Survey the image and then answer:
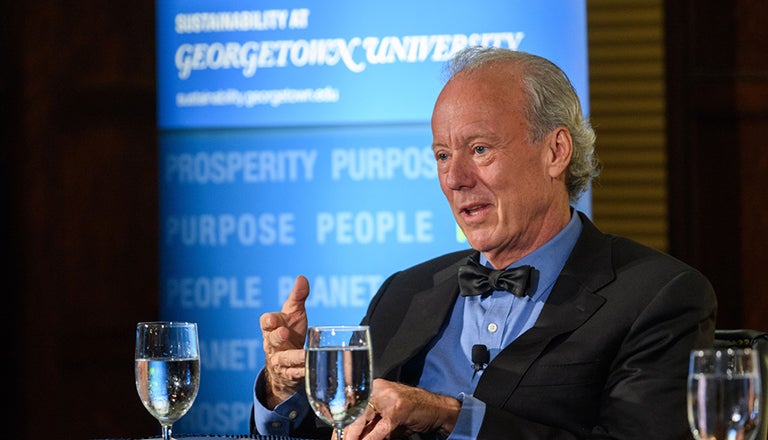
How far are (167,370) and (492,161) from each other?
103 cm

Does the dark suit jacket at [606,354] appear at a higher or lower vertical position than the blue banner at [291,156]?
lower

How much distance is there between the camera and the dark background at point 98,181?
15.3ft

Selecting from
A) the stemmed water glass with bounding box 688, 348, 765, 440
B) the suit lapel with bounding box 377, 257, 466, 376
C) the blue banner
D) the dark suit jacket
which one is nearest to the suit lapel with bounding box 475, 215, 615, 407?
the dark suit jacket

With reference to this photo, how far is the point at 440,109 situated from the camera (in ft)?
8.98

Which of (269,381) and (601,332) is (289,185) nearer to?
(269,381)

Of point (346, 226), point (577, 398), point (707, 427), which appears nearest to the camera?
point (707, 427)

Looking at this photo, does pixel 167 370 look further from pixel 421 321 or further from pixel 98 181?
pixel 98 181

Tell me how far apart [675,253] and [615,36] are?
959mm

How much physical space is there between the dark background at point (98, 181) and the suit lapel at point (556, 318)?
7.20ft

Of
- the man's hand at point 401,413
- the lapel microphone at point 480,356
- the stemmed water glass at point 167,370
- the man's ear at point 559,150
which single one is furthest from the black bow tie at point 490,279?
the stemmed water glass at point 167,370

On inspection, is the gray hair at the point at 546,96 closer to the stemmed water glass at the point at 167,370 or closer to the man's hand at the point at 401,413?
the man's hand at the point at 401,413

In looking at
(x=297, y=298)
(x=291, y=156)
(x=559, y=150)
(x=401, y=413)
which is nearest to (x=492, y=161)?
(x=559, y=150)

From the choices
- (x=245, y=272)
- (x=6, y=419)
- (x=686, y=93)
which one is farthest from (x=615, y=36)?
(x=6, y=419)

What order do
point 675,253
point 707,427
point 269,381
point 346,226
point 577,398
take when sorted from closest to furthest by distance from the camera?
point 707,427 → point 577,398 → point 269,381 → point 346,226 → point 675,253
